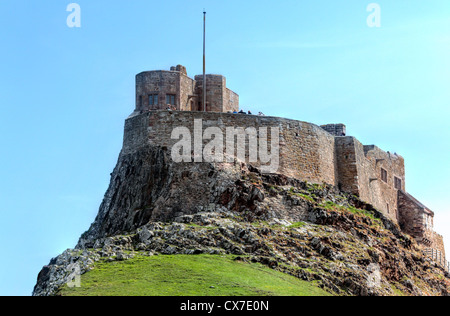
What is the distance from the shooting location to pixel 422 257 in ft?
256

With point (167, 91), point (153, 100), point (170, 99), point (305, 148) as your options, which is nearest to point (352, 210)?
point (305, 148)

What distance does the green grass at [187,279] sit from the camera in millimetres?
55219

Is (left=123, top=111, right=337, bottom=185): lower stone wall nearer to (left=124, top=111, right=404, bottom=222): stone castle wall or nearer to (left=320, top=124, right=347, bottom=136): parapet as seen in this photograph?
(left=124, top=111, right=404, bottom=222): stone castle wall

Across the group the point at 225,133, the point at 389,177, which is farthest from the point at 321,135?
Answer: the point at 389,177

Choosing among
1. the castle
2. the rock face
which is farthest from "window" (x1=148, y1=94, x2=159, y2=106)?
the rock face

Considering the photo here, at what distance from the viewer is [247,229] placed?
6538cm

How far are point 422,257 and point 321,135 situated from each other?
13384 millimetres

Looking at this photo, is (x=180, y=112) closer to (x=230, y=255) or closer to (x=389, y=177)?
(x=230, y=255)

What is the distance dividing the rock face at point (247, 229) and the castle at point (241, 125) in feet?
5.32

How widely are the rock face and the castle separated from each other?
1.62 m

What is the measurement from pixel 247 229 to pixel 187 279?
9399 millimetres

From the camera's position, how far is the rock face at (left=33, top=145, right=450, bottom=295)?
6316cm
